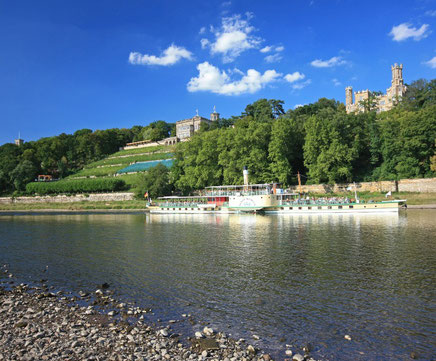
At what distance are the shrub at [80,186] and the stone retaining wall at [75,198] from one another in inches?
74.0

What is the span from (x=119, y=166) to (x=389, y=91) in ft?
350

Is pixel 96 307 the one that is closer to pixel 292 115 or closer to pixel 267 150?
pixel 267 150

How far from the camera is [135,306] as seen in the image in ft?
43.1

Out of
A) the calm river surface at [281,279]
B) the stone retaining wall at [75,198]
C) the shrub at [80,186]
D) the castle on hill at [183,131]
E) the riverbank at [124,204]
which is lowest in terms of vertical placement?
the calm river surface at [281,279]

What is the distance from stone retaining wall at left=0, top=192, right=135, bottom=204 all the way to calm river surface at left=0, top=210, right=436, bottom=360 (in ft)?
179

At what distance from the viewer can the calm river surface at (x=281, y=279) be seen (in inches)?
414

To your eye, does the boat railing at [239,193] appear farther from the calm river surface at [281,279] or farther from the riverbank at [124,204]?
the calm river surface at [281,279]

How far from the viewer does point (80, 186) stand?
303ft

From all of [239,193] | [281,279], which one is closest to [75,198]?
[239,193]

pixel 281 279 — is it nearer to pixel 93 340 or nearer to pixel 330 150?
pixel 93 340

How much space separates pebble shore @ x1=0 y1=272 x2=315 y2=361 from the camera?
9008mm

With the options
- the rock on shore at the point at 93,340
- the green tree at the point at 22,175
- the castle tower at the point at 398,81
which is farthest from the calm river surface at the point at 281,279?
the castle tower at the point at 398,81

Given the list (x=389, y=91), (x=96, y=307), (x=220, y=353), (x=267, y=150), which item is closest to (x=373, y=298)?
(x=220, y=353)

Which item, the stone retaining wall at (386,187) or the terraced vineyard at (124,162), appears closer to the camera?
the stone retaining wall at (386,187)
